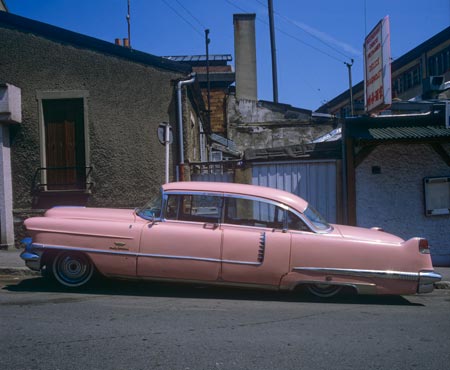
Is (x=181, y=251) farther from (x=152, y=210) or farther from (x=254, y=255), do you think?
(x=254, y=255)

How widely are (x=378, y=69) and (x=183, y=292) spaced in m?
6.36

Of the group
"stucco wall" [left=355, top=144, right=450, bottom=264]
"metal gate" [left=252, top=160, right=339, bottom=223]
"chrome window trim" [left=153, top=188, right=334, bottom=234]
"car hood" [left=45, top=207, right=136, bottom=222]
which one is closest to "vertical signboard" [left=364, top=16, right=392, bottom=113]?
"stucco wall" [left=355, top=144, right=450, bottom=264]

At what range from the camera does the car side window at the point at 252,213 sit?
21.8ft

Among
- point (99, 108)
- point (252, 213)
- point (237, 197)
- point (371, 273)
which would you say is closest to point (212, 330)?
point (252, 213)

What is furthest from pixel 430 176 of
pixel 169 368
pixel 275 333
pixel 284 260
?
pixel 169 368

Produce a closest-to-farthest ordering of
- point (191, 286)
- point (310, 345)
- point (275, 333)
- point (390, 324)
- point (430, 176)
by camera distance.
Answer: point (310, 345), point (275, 333), point (390, 324), point (191, 286), point (430, 176)

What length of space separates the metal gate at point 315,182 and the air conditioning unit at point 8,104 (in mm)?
5527

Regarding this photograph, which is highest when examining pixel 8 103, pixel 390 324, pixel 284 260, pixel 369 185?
pixel 8 103

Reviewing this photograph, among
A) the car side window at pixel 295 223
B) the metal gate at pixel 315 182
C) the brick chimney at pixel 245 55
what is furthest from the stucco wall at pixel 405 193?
the brick chimney at pixel 245 55

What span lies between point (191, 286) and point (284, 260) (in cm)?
161

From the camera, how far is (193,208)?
6801 mm

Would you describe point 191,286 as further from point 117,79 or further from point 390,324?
point 117,79

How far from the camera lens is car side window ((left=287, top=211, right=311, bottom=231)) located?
21.5ft

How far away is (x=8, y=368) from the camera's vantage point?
3820 mm
